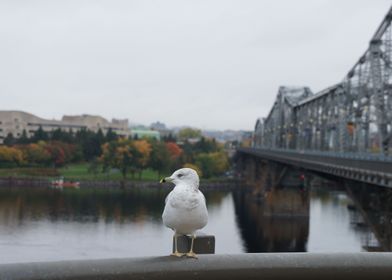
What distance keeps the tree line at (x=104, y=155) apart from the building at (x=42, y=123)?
13.4 meters

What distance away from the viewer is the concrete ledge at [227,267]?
4.34 metres

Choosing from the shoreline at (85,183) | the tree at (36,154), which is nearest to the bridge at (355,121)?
the shoreline at (85,183)

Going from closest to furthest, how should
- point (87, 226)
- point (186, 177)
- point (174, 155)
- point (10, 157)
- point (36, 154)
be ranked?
point (186, 177), point (87, 226), point (10, 157), point (36, 154), point (174, 155)

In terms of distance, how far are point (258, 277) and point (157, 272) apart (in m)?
0.86

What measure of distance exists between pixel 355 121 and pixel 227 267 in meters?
49.4

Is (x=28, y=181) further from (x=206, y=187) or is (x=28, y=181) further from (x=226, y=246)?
(x=226, y=246)

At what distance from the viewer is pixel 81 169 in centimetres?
10238

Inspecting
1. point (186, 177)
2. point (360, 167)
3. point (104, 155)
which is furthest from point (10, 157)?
point (186, 177)

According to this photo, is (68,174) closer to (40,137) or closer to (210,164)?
(40,137)

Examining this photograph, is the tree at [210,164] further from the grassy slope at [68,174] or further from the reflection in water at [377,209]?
the reflection in water at [377,209]

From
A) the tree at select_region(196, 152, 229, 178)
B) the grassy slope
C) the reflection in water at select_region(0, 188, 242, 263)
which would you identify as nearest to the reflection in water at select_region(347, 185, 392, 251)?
the reflection in water at select_region(0, 188, 242, 263)

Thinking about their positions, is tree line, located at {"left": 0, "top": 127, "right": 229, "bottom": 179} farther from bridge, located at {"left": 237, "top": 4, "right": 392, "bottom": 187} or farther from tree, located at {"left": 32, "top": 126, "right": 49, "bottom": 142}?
bridge, located at {"left": 237, "top": 4, "right": 392, "bottom": 187}

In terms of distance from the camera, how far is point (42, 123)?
136000 mm

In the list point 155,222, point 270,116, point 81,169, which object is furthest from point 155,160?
point 155,222
